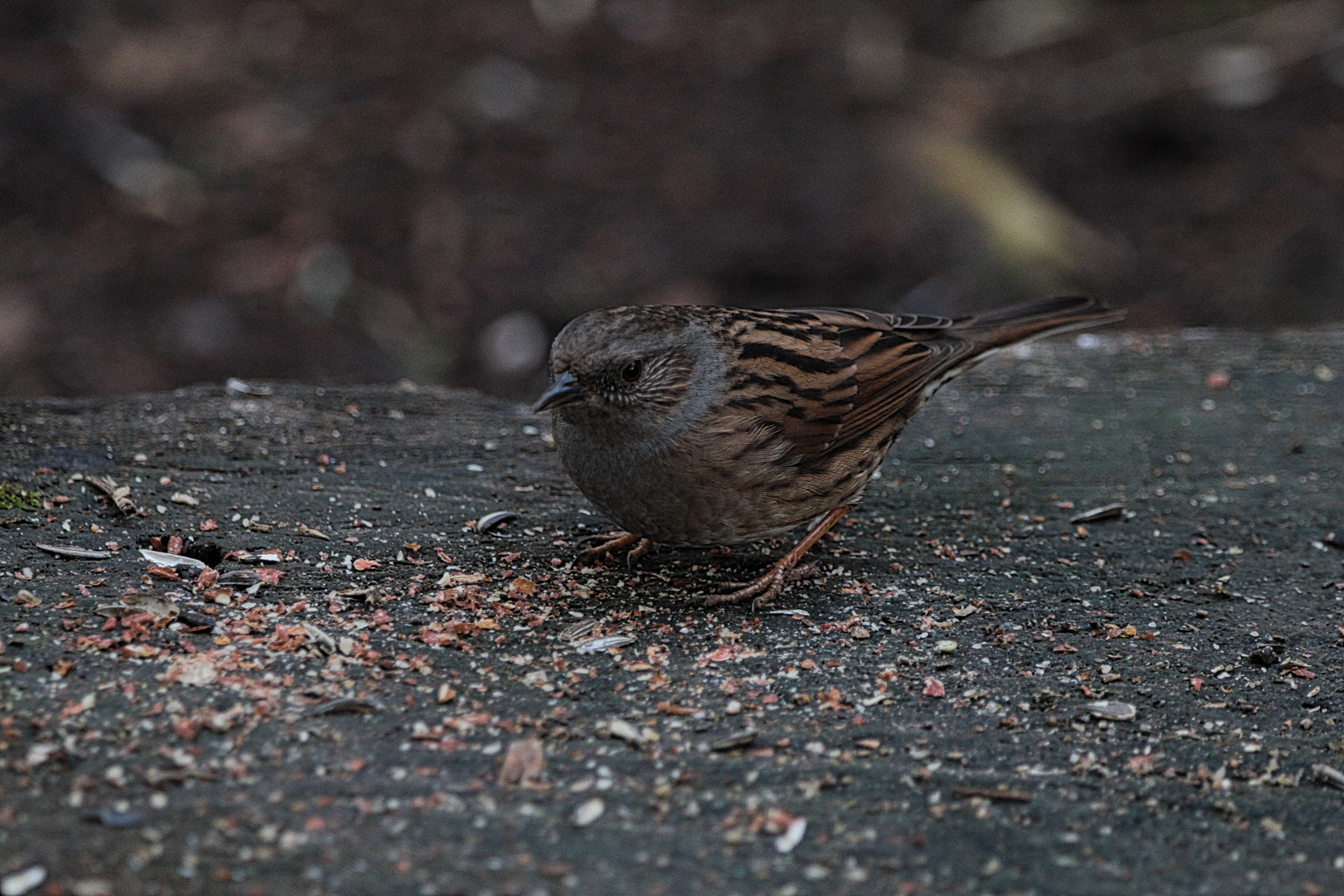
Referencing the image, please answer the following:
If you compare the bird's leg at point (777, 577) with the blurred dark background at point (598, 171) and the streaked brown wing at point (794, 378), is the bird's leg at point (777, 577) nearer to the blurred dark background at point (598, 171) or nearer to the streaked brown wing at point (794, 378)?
the streaked brown wing at point (794, 378)

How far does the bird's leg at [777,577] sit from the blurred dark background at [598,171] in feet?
9.73

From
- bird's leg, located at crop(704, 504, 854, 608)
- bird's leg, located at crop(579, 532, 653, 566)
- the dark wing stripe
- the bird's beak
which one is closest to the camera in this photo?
the bird's beak

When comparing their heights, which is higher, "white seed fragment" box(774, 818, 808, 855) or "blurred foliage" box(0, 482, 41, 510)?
"blurred foliage" box(0, 482, 41, 510)

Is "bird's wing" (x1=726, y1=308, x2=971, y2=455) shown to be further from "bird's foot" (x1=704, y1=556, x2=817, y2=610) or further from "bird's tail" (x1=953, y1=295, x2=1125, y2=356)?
"bird's foot" (x1=704, y1=556, x2=817, y2=610)

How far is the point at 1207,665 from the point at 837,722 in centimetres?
110

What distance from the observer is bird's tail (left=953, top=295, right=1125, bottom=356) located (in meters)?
4.66

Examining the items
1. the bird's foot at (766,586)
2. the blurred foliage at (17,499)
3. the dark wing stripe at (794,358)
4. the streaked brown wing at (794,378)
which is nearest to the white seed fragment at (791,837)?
the bird's foot at (766,586)

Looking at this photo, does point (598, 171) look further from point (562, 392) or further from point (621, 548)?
point (562, 392)

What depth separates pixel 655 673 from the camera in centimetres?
317

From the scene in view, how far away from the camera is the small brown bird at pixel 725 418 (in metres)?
3.70

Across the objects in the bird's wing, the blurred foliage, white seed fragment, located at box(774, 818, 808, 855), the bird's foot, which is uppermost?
the bird's wing

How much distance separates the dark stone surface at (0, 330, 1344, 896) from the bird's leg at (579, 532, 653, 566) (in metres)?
0.06

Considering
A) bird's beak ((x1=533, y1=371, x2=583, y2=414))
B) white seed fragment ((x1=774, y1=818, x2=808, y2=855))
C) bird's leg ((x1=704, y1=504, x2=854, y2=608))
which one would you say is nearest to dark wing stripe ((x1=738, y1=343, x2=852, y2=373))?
bird's leg ((x1=704, y1=504, x2=854, y2=608))

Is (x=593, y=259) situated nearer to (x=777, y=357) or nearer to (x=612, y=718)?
(x=777, y=357)
